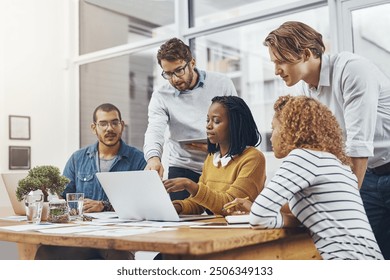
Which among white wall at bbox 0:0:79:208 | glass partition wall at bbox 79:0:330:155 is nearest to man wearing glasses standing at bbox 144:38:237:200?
glass partition wall at bbox 79:0:330:155

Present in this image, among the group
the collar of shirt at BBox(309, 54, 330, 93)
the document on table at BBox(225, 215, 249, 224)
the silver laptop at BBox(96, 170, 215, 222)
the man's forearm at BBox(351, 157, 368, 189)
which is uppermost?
the collar of shirt at BBox(309, 54, 330, 93)

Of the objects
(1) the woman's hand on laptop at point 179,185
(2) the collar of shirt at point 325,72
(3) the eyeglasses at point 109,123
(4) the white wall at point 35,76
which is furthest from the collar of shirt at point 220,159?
(4) the white wall at point 35,76

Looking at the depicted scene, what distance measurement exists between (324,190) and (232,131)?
1.96 feet

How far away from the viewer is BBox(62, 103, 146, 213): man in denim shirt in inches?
84.2

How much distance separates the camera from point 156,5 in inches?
134

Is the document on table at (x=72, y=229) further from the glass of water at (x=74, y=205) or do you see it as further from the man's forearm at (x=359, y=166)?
the man's forearm at (x=359, y=166)

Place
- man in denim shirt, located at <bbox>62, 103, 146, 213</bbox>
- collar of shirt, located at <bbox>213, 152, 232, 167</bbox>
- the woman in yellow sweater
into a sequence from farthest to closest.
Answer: man in denim shirt, located at <bbox>62, 103, 146, 213</bbox>, collar of shirt, located at <bbox>213, 152, 232, 167</bbox>, the woman in yellow sweater

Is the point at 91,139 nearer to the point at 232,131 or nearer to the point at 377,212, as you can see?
the point at 232,131

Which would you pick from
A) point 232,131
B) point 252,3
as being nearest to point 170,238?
point 232,131

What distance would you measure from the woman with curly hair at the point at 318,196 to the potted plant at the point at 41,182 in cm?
81

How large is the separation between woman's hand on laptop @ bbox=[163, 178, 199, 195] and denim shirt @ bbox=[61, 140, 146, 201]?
0.73 meters

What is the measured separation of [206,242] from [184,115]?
1242 millimetres

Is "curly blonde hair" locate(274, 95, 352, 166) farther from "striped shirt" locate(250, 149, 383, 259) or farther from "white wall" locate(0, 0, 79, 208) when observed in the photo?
"white wall" locate(0, 0, 79, 208)


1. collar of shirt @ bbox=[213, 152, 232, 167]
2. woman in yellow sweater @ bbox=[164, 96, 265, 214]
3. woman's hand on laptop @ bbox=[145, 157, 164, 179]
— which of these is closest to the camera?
woman in yellow sweater @ bbox=[164, 96, 265, 214]
